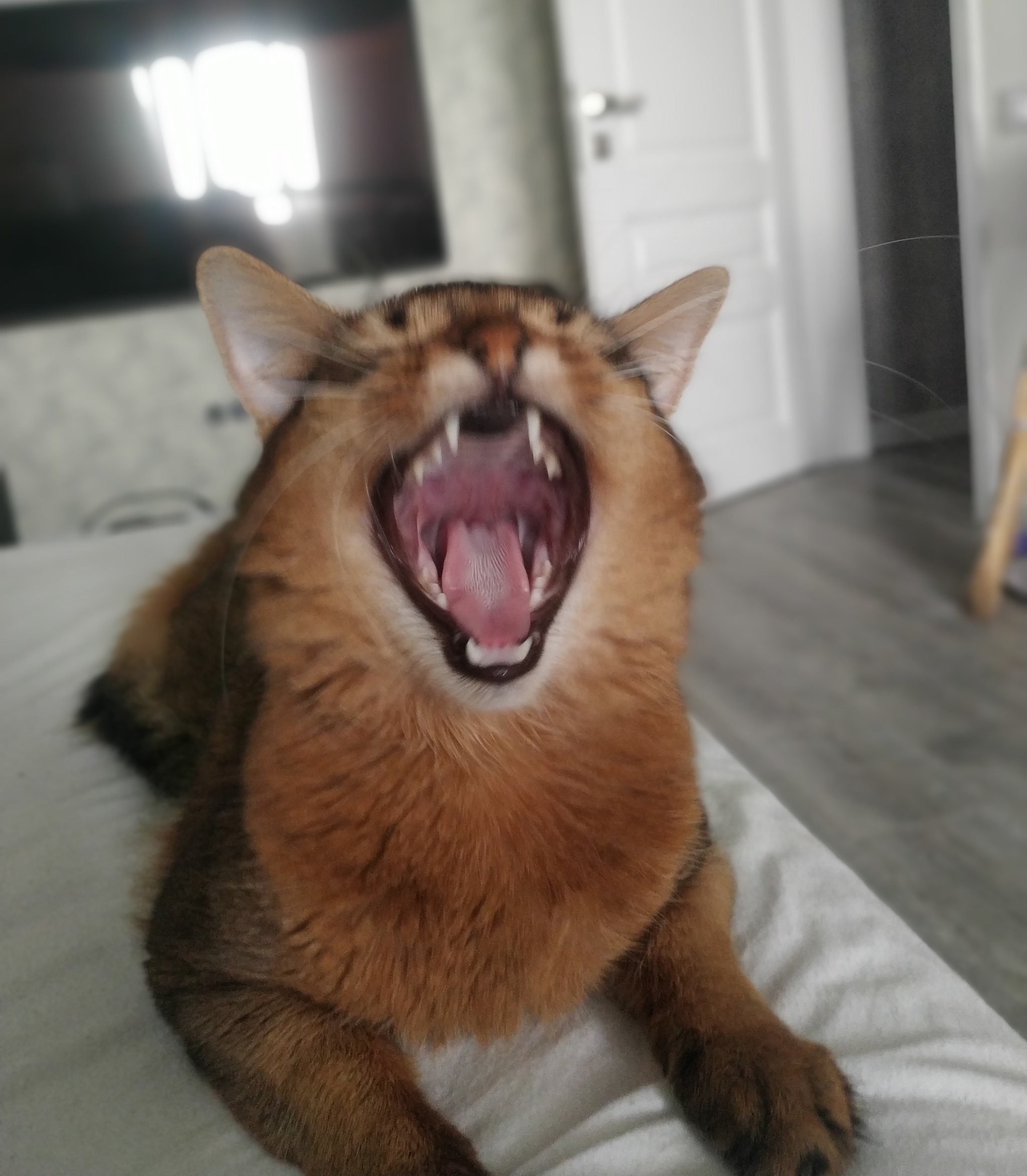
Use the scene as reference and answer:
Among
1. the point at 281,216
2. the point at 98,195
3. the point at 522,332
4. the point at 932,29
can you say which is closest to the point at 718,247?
the point at 522,332

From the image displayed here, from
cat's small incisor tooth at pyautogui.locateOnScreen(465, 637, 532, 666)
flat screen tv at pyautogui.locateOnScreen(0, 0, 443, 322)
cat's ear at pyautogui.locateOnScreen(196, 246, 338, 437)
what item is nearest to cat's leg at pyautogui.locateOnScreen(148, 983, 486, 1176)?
cat's small incisor tooth at pyautogui.locateOnScreen(465, 637, 532, 666)

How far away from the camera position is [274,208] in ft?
9.41

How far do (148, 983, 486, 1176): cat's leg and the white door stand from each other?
0.44 m

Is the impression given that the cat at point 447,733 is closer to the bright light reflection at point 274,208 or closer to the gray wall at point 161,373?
the bright light reflection at point 274,208

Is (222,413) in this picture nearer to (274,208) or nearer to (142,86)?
(274,208)

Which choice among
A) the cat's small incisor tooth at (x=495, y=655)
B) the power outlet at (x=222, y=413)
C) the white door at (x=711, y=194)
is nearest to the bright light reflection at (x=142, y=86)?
the power outlet at (x=222, y=413)

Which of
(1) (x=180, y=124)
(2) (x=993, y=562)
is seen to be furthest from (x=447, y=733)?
(1) (x=180, y=124)

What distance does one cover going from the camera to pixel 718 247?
5.43ft

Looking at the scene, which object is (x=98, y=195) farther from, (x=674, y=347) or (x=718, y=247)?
(x=674, y=347)

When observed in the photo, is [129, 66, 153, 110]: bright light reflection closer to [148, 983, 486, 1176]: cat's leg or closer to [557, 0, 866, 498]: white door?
[557, 0, 866, 498]: white door

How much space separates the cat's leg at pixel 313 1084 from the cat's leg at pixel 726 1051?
0.13m

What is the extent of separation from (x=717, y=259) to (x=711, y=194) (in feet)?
1.21

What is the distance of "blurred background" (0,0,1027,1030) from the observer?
40 cm

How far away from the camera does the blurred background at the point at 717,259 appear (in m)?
0.40
